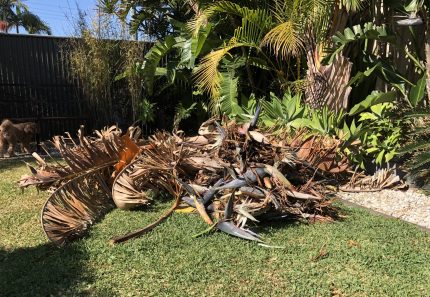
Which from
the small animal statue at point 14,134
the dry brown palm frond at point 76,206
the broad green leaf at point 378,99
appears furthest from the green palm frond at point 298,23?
the small animal statue at point 14,134

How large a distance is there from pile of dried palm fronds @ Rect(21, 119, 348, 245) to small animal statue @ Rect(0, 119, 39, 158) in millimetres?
3631

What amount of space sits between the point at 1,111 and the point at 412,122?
8485mm

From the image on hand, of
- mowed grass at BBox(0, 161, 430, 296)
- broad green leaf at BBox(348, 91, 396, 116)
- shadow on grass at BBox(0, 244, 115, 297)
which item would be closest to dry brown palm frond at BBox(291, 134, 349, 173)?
broad green leaf at BBox(348, 91, 396, 116)

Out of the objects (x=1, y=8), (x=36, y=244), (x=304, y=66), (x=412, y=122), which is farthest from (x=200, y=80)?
(x=1, y=8)

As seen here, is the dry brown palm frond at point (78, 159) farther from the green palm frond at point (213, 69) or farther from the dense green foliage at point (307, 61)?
the green palm frond at point (213, 69)

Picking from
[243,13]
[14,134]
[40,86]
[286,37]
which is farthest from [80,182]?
[40,86]

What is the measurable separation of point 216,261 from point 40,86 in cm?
834

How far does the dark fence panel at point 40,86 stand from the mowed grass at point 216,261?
6156mm

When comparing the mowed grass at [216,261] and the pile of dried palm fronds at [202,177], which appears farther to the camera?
the pile of dried palm fronds at [202,177]

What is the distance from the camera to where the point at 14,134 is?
333 inches

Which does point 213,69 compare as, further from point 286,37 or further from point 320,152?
point 320,152

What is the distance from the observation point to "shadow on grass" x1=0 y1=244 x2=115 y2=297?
3188mm

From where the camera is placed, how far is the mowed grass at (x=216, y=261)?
324cm

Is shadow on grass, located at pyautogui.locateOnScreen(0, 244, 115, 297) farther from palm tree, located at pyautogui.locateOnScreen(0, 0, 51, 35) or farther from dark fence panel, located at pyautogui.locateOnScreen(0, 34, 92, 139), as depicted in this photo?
palm tree, located at pyautogui.locateOnScreen(0, 0, 51, 35)
